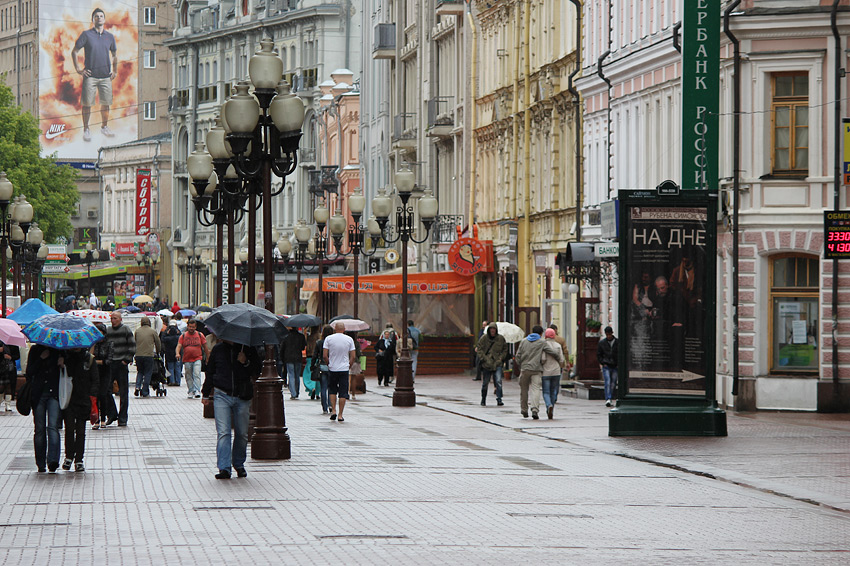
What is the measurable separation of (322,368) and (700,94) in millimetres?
8060

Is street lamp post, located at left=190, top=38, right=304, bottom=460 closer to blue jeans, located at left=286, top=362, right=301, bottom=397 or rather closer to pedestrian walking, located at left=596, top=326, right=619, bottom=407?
A: pedestrian walking, located at left=596, top=326, right=619, bottom=407

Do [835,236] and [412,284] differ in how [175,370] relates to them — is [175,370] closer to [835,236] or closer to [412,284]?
[412,284]

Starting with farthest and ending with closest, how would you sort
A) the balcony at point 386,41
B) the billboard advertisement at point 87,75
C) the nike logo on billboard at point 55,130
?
the nike logo on billboard at point 55,130, the billboard advertisement at point 87,75, the balcony at point 386,41

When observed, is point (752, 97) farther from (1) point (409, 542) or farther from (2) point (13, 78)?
(2) point (13, 78)

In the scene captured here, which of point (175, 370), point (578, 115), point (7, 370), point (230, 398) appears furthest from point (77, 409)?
point (578, 115)

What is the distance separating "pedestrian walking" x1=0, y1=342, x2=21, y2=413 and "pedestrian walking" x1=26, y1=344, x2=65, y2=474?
852 cm

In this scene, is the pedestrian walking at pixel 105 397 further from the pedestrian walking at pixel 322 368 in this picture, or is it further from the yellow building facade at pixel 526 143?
the yellow building facade at pixel 526 143

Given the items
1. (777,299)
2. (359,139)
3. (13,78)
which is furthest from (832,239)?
(13,78)

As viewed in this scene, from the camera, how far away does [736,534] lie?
45.9 ft

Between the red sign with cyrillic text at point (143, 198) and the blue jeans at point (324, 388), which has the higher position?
the red sign with cyrillic text at point (143, 198)

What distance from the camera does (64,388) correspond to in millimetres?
18484

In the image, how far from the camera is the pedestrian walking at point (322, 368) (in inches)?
1174

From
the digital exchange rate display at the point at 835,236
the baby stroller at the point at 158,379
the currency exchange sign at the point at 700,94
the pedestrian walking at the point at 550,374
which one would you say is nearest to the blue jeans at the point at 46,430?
the pedestrian walking at the point at 550,374

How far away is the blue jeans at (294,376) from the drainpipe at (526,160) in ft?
42.2
